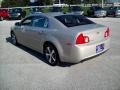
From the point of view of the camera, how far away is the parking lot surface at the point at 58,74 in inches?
204

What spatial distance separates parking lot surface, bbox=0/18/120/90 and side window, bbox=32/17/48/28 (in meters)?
1.13

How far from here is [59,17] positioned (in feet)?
22.2

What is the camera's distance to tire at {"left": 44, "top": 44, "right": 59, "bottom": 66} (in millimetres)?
6457

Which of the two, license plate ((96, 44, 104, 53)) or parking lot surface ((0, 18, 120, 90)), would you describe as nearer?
parking lot surface ((0, 18, 120, 90))

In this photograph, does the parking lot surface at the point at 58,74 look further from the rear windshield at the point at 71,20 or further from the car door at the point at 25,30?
the rear windshield at the point at 71,20

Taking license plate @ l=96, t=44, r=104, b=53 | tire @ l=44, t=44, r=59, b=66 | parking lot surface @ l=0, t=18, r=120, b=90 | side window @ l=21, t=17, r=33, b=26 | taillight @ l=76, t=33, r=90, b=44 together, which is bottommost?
parking lot surface @ l=0, t=18, r=120, b=90

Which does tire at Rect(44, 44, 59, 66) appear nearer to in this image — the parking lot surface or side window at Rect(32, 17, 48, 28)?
the parking lot surface

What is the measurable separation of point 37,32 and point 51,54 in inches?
38.1

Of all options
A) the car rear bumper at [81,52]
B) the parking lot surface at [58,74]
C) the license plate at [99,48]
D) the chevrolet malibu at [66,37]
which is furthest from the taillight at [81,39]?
the parking lot surface at [58,74]

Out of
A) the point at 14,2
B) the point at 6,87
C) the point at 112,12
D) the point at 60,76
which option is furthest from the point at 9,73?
the point at 14,2

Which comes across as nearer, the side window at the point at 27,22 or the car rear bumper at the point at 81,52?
the car rear bumper at the point at 81,52

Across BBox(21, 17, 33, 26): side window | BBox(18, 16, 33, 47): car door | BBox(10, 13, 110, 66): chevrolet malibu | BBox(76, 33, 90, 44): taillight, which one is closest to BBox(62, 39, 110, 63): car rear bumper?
BBox(10, 13, 110, 66): chevrolet malibu

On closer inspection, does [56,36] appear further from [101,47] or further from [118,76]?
[118,76]

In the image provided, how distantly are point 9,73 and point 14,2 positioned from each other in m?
47.5
